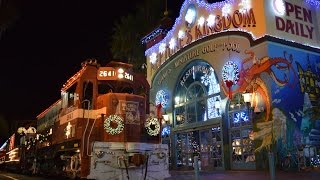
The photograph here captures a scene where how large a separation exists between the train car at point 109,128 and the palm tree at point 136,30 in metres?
17.5

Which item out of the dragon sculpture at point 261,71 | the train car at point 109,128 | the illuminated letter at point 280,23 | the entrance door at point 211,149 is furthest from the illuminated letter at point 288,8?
the train car at point 109,128

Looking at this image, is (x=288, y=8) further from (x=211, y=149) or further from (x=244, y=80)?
(x=211, y=149)

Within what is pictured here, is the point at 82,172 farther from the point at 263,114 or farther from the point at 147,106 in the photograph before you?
the point at 263,114

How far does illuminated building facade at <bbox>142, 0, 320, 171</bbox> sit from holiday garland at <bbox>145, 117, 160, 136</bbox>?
20.2 feet

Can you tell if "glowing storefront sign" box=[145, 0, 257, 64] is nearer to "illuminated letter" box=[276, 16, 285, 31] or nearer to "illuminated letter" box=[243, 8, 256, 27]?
"illuminated letter" box=[243, 8, 256, 27]

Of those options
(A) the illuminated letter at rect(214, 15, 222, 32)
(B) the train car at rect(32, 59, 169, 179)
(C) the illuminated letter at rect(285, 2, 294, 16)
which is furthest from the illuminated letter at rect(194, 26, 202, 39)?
(B) the train car at rect(32, 59, 169, 179)

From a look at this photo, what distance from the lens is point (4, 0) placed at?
945cm

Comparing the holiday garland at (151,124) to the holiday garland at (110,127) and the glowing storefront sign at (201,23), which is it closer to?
the holiday garland at (110,127)

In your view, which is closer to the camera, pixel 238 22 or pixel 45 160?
pixel 45 160

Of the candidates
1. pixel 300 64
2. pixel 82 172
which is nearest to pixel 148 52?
A: pixel 300 64

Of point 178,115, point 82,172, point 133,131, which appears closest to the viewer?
point 82,172

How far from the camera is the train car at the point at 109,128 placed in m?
10.8

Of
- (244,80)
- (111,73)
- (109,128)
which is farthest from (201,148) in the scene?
(109,128)

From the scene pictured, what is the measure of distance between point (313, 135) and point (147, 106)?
9.25 metres
